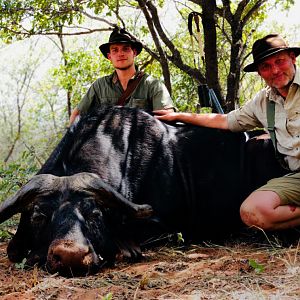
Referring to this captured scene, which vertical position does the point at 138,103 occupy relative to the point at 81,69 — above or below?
below

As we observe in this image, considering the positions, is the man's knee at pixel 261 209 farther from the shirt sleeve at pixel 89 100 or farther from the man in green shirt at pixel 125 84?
the shirt sleeve at pixel 89 100

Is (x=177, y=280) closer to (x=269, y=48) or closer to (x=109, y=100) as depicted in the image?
(x=269, y=48)

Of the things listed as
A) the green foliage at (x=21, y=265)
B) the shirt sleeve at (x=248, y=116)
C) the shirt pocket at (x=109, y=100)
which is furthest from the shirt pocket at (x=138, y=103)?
the green foliage at (x=21, y=265)

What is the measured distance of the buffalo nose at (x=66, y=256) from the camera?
3.75m

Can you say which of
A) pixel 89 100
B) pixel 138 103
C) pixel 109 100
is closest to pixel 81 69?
pixel 89 100

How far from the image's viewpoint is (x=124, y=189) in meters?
4.86

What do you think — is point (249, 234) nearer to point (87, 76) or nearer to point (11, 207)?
point (11, 207)

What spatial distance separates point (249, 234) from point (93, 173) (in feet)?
5.46

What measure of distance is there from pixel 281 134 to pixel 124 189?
59.1 inches

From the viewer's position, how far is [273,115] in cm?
506

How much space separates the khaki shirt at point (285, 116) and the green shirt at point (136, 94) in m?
1.58

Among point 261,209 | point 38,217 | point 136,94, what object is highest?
point 136,94

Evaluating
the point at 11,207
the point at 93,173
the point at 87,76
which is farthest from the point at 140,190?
the point at 87,76

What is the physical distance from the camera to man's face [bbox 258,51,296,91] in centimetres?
482
